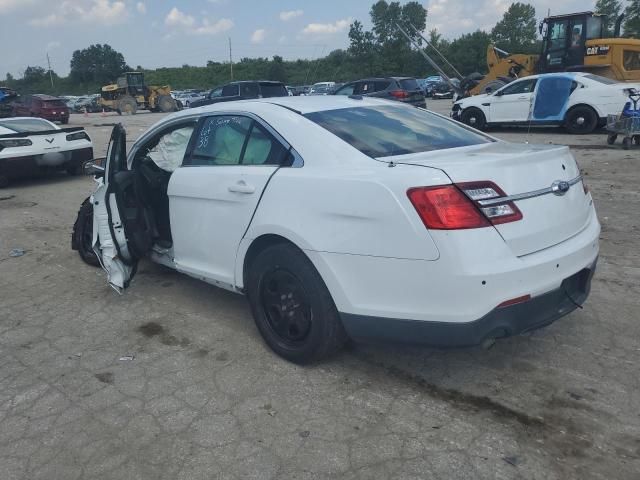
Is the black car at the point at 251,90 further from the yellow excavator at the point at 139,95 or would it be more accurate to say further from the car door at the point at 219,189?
the yellow excavator at the point at 139,95

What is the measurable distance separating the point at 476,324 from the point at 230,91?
17616 mm

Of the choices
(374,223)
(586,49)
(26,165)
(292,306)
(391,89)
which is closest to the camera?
(374,223)

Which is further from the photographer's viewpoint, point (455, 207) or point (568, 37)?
point (568, 37)

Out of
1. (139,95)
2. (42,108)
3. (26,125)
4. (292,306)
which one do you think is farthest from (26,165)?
(139,95)

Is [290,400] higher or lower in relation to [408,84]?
lower

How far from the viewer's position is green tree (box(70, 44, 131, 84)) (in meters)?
77.2

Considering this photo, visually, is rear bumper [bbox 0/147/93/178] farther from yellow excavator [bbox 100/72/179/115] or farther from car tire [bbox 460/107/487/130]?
yellow excavator [bbox 100/72/179/115]

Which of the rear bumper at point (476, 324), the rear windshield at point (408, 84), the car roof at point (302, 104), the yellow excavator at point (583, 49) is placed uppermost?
the yellow excavator at point (583, 49)

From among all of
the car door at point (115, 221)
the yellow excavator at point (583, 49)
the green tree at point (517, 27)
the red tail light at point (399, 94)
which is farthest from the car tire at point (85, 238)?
the green tree at point (517, 27)

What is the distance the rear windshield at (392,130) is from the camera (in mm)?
3176

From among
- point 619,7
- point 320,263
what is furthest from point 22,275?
point 619,7

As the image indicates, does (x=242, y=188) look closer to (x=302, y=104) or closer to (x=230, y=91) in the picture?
(x=302, y=104)

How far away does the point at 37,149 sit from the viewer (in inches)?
382

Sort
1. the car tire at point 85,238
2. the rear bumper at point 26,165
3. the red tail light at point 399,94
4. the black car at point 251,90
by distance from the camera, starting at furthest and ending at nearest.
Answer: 1. the red tail light at point 399,94
2. the black car at point 251,90
3. the rear bumper at point 26,165
4. the car tire at point 85,238
